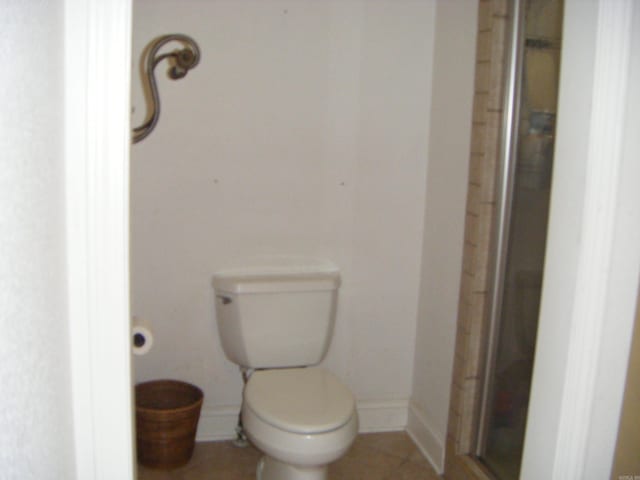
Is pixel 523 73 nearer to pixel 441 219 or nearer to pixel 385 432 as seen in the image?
pixel 441 219

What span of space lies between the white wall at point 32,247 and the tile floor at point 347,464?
1581 millimetres

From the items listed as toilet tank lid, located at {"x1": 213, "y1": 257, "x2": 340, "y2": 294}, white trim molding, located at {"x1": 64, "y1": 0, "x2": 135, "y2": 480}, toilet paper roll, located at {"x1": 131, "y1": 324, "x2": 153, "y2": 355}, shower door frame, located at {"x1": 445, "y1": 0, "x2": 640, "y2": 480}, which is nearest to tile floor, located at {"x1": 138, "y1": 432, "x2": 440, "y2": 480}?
toilet tank lid, located at {"x1": 213, "y1": 257, "x2": 340, "y2": 294}

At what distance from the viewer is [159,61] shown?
2.14 meters

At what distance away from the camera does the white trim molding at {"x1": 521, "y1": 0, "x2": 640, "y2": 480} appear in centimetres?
102

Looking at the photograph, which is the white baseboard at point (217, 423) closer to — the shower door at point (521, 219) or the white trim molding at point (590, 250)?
the shower door at point (521, 219)

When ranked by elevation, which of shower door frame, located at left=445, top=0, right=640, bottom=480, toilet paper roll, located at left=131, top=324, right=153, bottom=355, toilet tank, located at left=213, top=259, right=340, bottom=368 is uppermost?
shower door frame, located at left=445, top=0, right=640, bottom=480

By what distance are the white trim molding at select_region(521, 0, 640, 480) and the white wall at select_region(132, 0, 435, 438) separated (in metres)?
1.30

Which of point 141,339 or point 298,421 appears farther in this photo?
point 298,421

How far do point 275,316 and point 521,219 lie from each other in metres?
0.96

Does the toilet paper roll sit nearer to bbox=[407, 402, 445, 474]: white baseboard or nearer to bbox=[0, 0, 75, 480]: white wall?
bbox=[0, 0, 75, 480]: white wall

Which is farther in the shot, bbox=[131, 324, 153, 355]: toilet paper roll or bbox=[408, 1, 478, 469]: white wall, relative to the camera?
bbox=[408, 1, 478, 469]: white wall

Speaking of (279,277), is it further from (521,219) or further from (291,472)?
(521,219)

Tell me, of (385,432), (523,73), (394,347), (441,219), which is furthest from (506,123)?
(385,432)

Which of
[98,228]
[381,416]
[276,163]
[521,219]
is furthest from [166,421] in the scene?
[98,228]
